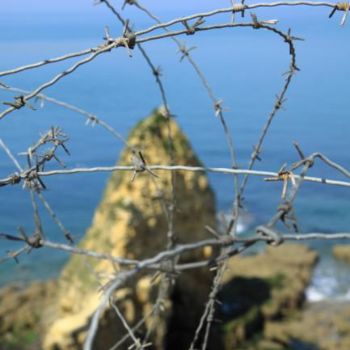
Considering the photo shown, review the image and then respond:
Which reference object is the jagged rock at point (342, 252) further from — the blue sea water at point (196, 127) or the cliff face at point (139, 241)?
the cliff face at point (139, 241)

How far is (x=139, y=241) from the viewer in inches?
286

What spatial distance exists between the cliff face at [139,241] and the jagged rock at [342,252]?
21.0 ft

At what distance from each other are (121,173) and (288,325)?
4.49 m

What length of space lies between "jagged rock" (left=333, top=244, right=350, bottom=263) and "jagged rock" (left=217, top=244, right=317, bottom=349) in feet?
1.53

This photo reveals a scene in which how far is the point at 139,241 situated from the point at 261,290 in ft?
14.6

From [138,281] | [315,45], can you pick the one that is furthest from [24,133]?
[315,45]

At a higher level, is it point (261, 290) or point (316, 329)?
point (261, 290)

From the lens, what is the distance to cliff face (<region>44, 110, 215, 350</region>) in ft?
21.7

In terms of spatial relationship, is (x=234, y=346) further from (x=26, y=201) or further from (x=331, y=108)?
(x=331, y=108)

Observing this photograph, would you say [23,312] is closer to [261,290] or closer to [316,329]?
[261,290]

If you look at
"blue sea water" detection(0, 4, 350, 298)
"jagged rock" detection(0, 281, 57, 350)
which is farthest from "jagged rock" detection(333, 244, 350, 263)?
"jagged rock" detection(0, 281, 57, 350)

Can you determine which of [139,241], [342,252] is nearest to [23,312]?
[139,241]

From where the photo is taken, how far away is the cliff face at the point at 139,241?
21.7 feet

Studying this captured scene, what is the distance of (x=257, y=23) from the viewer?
1.77 m
